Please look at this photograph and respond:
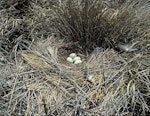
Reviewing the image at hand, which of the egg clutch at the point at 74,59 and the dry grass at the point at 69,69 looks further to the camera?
the egg clutch at the point at 74,59

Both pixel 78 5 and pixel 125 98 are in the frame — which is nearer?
pixel 125 98

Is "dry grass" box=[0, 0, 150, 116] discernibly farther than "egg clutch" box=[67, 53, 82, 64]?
No

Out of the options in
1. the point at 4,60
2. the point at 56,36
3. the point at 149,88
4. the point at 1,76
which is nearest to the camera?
the point at 149,88

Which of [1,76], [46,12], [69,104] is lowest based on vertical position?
[69,104]

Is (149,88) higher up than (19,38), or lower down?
lower down

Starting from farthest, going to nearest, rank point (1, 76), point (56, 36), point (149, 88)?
1. point (56, 36)
2. point (1, 76)
3. point (149, 88)

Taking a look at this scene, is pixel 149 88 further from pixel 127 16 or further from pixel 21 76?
pixel 21 76

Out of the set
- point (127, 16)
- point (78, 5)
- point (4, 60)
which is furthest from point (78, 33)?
point (4, 60)

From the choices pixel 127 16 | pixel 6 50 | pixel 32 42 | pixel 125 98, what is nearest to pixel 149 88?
pixel 125 98
